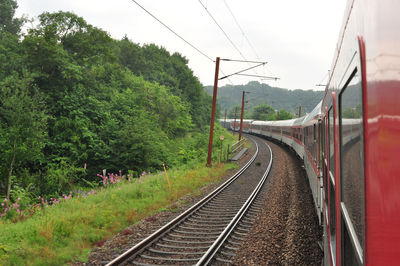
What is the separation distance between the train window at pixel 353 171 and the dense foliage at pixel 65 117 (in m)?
14.9

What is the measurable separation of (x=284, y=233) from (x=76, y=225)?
5653 mm

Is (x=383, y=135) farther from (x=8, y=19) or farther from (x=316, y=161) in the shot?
(x=8, y=19)

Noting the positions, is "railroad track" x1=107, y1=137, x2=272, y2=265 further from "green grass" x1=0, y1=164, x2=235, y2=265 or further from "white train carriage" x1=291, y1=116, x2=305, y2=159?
"white train carriage" x1=291, y1=116, x2=305, y2=159

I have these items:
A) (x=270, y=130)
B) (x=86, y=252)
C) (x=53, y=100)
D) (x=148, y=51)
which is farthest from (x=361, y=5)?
(x=148, y=51)

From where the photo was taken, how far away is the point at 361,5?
5.53 ft

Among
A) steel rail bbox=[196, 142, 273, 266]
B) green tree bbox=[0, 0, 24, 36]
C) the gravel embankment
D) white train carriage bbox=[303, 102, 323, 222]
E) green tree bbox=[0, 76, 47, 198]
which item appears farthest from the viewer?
green tree bbox=[0, 0, 24, 36]

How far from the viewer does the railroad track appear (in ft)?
21.7

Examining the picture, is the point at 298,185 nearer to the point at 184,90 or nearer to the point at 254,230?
the point at 254,230

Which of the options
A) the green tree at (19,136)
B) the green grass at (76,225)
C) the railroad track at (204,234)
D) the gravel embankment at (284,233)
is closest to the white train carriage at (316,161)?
the gravel embankment at (284,233)

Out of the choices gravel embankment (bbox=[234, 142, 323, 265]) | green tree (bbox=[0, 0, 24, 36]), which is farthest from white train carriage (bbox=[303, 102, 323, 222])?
green tree (bbox=[0, 0, 24, 36])

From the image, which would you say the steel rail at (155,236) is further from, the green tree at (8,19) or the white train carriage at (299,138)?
the green tree at (8,19)

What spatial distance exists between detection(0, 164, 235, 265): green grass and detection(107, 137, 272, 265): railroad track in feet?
4.43

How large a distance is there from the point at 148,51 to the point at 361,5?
61.5 metres

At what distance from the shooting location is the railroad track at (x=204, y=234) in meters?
6.61
